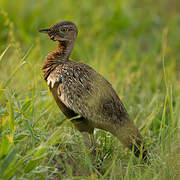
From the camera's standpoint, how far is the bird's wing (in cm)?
372

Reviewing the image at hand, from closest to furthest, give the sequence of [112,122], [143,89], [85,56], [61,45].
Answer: [112,122] → [61,45] → [143,89] → [85,56]

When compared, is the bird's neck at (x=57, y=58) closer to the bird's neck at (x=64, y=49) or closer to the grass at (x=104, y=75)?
the bird's neck at (x=64, y=49)

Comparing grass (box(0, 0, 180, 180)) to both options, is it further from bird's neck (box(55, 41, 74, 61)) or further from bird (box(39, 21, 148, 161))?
bird's neck (box(55, 41, 74, 61))

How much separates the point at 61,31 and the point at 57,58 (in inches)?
11.2

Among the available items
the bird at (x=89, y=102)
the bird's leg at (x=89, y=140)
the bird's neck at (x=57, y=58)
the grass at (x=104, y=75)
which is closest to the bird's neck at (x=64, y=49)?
the bird's neck at (x=57, y=58)

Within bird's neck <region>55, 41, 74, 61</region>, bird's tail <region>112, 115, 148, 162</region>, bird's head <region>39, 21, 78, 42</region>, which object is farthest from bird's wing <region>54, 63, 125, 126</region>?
bird's head <region>39, 21, 78, 42</region>

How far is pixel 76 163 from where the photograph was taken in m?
3.56

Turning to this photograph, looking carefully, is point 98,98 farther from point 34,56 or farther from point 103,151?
point 34,56

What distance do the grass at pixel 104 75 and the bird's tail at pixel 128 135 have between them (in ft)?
0.45

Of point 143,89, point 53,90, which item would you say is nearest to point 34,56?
point 143,89

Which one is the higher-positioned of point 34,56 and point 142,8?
point 142,8

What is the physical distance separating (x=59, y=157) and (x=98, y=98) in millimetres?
659

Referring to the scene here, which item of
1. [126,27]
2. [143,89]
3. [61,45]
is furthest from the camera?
[126,27]

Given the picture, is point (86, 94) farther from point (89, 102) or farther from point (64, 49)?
point (64, 49)
